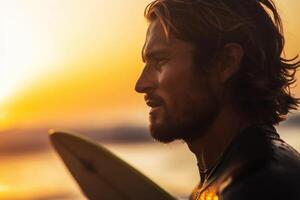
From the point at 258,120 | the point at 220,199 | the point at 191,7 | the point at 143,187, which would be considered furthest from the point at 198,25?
the point at 220,199

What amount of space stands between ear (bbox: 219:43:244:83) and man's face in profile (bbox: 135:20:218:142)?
0.28 feet

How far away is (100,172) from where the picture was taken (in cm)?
456

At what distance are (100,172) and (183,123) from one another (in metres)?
1.02

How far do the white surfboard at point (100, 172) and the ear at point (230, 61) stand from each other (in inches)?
38.3

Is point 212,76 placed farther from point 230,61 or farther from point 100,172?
point 100,172

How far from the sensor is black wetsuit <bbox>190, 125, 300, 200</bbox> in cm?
281

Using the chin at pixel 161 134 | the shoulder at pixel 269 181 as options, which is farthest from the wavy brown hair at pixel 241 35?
the shoulder at pixel 269 181

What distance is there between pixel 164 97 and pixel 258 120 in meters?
0.64

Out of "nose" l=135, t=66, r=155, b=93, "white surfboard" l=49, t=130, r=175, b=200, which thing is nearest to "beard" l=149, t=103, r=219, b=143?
"nose" l=135, t=66, r=155, b=93

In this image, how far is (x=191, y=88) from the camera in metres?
3.84

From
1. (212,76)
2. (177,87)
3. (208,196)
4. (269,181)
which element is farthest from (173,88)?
(269,181)

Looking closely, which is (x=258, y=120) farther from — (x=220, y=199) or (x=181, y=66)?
(x=220, y=199)

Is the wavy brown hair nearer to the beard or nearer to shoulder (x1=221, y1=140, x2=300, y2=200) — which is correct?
the beard

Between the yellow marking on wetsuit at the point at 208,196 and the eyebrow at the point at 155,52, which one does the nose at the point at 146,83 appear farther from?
the yellow marking on wetsuit at the point at 208,196
